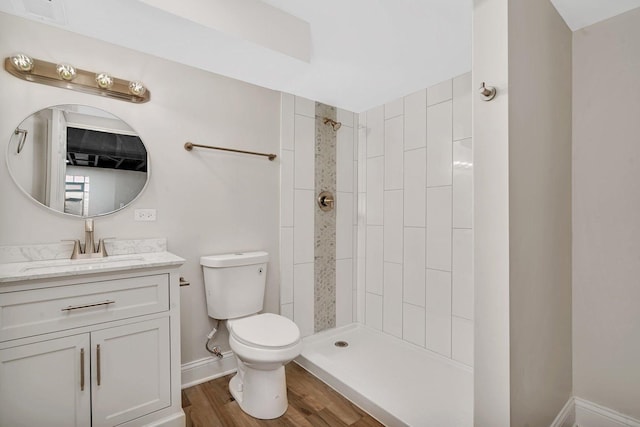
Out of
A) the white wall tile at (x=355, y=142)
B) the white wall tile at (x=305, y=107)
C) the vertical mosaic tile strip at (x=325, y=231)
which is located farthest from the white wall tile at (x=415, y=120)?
the white wall tile at (x=305, y=107)

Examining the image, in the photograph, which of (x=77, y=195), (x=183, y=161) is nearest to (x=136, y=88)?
(x=183, y=161)

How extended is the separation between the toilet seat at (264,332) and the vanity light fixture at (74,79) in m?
1.50

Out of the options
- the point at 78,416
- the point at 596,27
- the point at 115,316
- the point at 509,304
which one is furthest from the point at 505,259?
the point at 78,416

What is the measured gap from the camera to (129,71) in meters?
1.86

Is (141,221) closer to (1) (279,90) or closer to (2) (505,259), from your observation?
(1) (279,90)

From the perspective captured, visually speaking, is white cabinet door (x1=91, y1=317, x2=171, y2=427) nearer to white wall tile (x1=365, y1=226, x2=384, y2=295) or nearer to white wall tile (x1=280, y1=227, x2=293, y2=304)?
white wall tile (x1=280, y1=227, x2=293, y2=304)

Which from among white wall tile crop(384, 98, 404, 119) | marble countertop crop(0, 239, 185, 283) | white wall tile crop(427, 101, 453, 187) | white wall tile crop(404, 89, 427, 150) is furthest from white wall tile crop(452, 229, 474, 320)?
marble countertop crop(0, 239, 185, 283)

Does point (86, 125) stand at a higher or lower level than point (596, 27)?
lower

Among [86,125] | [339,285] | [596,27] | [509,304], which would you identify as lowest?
[339,285]

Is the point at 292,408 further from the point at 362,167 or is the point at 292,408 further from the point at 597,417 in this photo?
the point at 362,167

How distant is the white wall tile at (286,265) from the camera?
2490 millimetres

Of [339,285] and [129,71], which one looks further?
[339,285]

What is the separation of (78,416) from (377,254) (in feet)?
7.22

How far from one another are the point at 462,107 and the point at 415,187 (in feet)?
2.17
